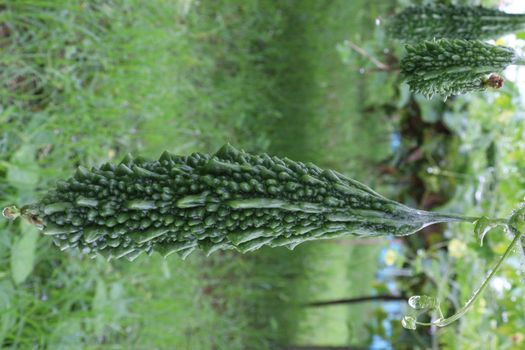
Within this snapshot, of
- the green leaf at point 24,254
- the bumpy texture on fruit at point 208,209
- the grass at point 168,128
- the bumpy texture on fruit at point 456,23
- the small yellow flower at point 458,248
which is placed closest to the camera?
the bumpy texture on fruit at point 208,209

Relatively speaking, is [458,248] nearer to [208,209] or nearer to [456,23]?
[456,23]

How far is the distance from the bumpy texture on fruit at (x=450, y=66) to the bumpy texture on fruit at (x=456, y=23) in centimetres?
36

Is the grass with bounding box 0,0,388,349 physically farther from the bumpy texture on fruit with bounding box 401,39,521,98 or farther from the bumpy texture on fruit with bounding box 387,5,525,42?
the bumpy texture on fruit with bounding box 401,39,521,98

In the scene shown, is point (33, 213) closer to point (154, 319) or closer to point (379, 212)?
point (379, 212)

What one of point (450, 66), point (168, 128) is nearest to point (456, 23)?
point (450, 66)

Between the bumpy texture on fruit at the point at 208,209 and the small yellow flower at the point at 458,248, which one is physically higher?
the bumpy texture on fruit at the point at 208,209

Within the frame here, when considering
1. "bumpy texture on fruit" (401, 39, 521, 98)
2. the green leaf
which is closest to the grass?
the green leaf

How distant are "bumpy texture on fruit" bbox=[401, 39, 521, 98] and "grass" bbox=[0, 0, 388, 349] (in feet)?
5.48

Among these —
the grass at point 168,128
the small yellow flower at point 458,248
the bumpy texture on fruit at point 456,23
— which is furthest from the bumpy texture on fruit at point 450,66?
the small yellow flower at point 458,248

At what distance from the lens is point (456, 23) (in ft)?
6.36

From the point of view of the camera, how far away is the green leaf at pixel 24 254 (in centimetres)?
237

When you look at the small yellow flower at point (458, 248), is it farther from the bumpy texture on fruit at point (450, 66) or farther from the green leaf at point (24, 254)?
the green leaf at point (24, 254)

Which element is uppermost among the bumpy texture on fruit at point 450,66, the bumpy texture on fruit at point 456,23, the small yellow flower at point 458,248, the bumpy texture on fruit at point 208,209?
the bumpy texture on fruit at point 456,23

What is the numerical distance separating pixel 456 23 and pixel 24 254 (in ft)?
6.39
